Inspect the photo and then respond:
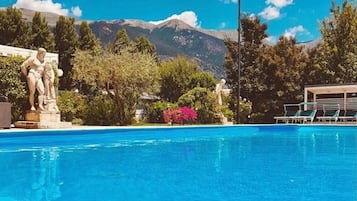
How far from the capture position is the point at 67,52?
27.2 metres

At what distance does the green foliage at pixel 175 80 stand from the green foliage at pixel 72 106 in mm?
8134

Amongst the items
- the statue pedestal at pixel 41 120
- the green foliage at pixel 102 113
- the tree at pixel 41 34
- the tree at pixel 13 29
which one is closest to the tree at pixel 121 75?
the green foliage at pixel 102 113

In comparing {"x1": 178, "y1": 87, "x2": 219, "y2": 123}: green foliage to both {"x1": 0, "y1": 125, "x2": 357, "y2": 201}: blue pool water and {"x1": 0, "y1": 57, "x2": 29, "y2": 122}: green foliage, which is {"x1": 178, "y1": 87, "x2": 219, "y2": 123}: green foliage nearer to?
{"x1": 0, "y1": 57, "x2": 29, "y2": 122}: green foliage

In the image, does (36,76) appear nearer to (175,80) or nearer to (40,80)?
(40,80)

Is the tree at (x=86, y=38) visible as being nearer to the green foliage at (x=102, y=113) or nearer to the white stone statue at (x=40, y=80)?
the green foliage at (x=102, y=113)

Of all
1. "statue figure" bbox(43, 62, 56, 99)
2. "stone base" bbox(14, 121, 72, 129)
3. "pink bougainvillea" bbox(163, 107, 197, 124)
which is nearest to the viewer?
"stone base" bbox(14, 121, 72, 129)

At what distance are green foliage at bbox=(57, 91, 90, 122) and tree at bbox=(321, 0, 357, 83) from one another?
42.4 ft

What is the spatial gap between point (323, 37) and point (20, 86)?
17.1 meters

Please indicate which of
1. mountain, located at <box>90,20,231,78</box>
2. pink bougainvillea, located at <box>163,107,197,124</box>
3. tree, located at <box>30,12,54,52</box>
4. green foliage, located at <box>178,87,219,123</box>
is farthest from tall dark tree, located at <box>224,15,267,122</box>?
mountain, located at <box>90,20,231,78</box>

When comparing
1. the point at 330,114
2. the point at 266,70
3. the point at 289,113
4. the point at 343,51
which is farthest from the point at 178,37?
the point at 330,114

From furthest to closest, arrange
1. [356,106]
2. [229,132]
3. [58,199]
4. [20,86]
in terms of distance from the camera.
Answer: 1. [356,106]
2. [229,132]
3. [20,86]
4. [58,199]

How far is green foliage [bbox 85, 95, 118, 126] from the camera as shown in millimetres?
14281

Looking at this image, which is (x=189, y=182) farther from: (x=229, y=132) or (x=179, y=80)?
(x=179, y=80)

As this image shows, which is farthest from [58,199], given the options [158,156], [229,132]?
[229,132]
